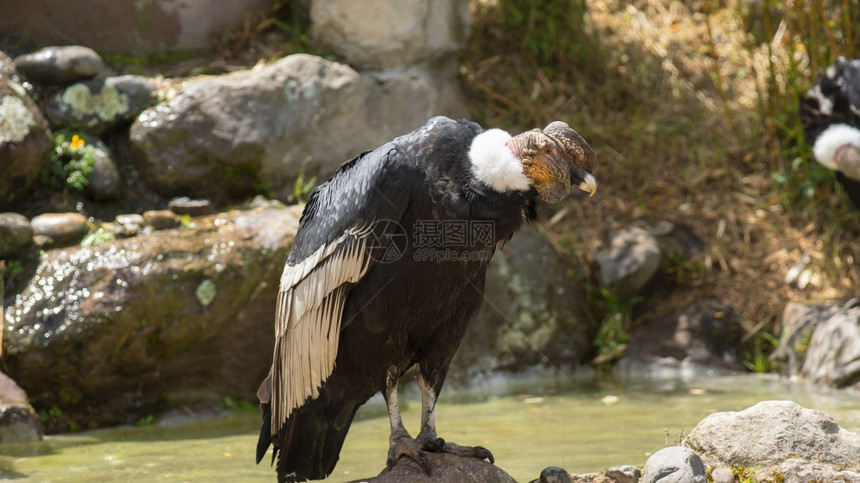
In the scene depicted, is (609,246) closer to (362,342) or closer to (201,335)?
(201,335)

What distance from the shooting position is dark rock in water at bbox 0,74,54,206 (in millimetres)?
6961

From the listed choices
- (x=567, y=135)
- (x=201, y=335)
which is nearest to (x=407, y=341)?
(x=567, y=135)

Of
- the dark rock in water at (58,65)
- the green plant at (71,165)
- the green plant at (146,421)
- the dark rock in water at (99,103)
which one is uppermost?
the dark rock in water at (58,65)

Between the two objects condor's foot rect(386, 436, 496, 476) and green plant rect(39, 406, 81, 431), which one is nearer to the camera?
condor's foot rect(386, 436, 496, 476)

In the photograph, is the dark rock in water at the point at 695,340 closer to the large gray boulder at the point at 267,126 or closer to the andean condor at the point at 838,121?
the andean condor at the point at 838,121

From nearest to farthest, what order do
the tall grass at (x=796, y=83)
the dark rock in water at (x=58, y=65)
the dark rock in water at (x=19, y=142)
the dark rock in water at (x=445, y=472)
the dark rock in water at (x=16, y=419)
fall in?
the dark rock in water at (x=445, y=472) < the dark rock in water at (x=16, y=419) < the dark rock in water at (x=19, y=142) < the dark rock in water at (x=58, y=65) < the tall grass at (x=796, y=83)

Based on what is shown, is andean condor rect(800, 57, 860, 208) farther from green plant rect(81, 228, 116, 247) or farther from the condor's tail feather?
green plant rect(81, 228, 116, 247)

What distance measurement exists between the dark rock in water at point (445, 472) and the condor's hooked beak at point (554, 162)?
1.12 meters

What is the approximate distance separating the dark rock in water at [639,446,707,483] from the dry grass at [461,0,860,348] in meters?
4.25

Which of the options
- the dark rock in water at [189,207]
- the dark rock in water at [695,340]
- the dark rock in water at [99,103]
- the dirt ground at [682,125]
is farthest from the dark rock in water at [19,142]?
the dark rock in water at [695,340]

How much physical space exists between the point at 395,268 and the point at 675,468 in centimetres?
133

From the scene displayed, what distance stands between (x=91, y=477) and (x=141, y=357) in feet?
5.05

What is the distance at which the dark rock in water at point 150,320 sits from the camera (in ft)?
20.5
